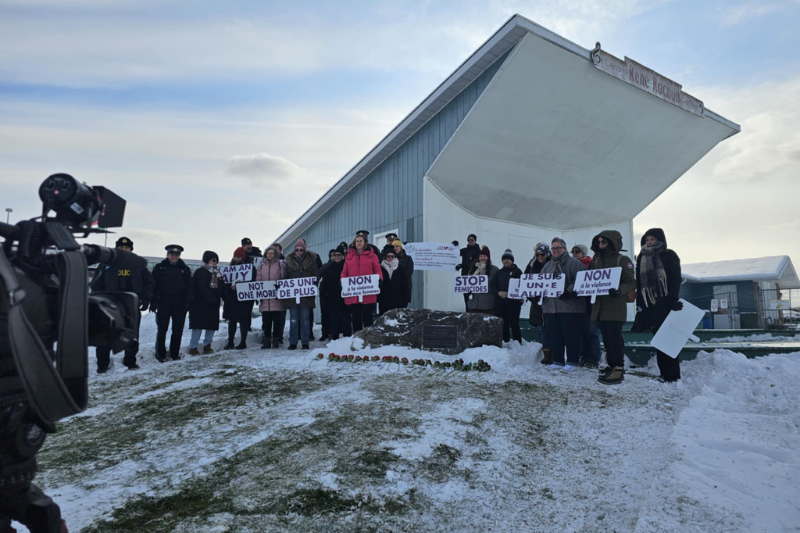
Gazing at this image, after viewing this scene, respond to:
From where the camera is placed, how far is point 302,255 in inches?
339

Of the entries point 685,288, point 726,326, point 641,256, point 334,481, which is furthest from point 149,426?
point 685,288

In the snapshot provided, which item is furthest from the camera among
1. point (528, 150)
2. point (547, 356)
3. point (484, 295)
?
point (528, 150)

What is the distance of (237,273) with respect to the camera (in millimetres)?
8625

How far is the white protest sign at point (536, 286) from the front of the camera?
6.46m

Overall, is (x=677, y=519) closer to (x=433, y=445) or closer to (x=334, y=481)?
(x=433, y=445)

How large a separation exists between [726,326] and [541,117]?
1636 centimetres

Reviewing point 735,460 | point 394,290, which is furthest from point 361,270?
point 735,460

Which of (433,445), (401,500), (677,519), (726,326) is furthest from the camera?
(726,326)

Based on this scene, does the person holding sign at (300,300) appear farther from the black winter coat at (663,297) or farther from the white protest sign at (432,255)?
the black winter coat at (663,297)

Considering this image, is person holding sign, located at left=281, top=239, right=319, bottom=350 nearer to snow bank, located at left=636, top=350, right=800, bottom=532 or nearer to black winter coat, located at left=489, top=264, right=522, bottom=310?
black winter coat, located at left=489, top=264, right=522, bottom=310

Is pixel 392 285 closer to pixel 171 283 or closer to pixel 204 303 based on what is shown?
pixel 204 303

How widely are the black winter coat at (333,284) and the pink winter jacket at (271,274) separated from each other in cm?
82

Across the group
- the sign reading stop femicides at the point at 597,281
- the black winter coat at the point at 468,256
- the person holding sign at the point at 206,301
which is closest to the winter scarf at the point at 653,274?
the sign reading stop femicides at the point at 597,281

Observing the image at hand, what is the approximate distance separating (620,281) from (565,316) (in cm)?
93
